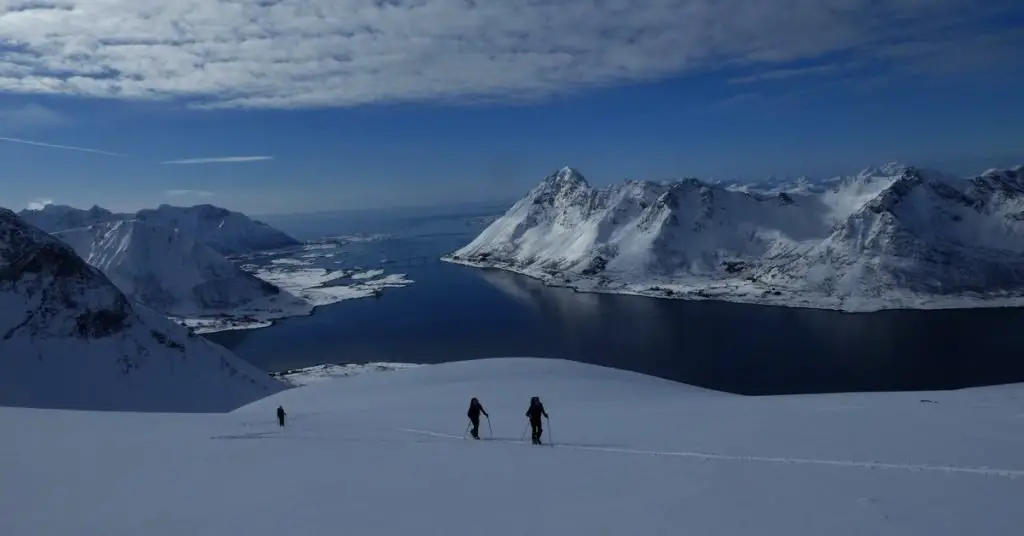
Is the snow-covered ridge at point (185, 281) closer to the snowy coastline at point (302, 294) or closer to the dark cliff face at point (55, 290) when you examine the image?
the snowy coastline at point (302, 294)

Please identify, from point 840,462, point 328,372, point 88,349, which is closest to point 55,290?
point 88,349

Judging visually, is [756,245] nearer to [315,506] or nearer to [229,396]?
[229,396]

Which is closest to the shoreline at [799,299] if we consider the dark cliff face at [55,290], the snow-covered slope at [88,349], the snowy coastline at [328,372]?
the snowy coastline at [328,372]

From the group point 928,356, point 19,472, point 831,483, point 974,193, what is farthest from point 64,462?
point 974,193

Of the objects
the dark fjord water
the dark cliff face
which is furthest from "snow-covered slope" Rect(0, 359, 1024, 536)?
the dark fjord water

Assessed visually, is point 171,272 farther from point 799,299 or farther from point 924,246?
point 924,246

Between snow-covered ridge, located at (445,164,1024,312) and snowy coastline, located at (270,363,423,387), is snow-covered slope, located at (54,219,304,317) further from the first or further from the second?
snow-covered ridge, located at (445,164,1024,312)
